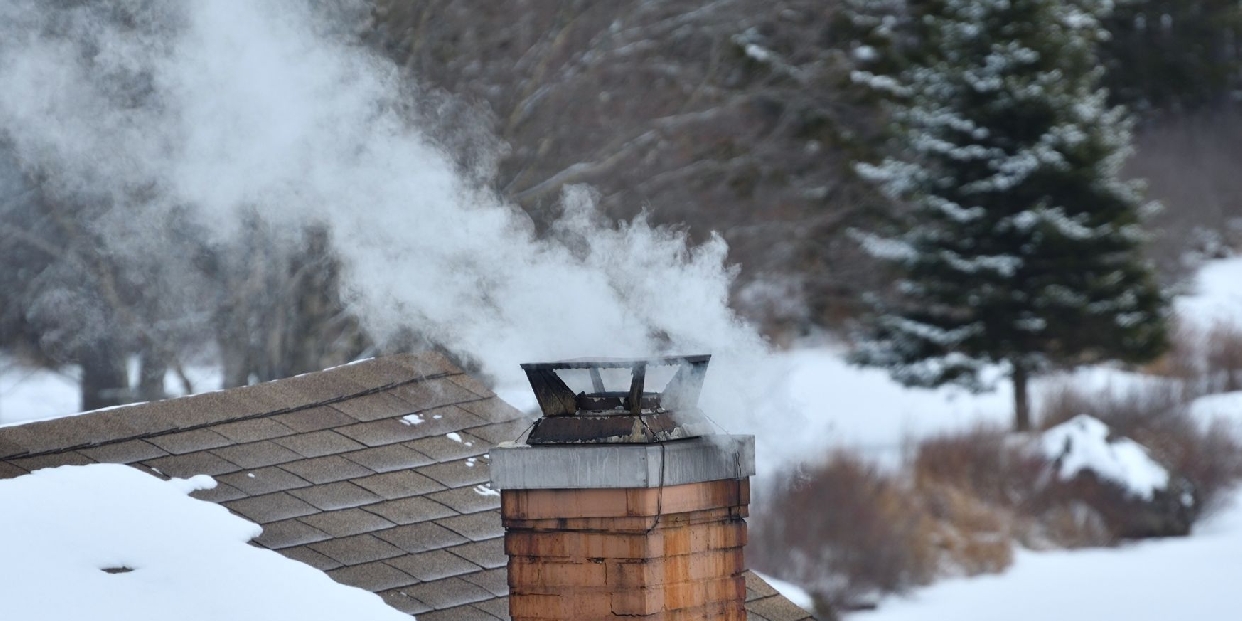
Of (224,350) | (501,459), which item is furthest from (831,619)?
(501,459)

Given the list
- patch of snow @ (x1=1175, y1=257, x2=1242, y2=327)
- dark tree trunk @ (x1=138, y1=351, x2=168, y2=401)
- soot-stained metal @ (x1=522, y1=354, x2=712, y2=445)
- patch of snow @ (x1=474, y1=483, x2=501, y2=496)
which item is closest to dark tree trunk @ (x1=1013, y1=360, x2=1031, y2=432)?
patch of snow @ (x1=1175, y1=257, x2=1242, y2=327)

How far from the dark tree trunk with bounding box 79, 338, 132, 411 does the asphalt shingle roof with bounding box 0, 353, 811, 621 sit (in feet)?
32.4

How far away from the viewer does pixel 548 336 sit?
481 centimetres

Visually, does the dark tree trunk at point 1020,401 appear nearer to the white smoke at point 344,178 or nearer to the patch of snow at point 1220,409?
the patch of snow at point 1220,409

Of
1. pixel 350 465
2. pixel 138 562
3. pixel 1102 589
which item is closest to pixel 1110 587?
pixel 1102 589

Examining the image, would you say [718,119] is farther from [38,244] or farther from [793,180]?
[38,244]

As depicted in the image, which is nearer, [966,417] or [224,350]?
[224,350]

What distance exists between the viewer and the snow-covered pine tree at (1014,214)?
2142 cm

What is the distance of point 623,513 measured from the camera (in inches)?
144

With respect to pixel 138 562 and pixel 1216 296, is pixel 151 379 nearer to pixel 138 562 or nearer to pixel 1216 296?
pixel 138 562

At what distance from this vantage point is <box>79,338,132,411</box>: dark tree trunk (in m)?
15.1

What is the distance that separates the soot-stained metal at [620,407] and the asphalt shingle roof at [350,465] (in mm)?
912

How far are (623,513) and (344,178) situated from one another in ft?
23.5

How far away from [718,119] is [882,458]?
4350 mm
